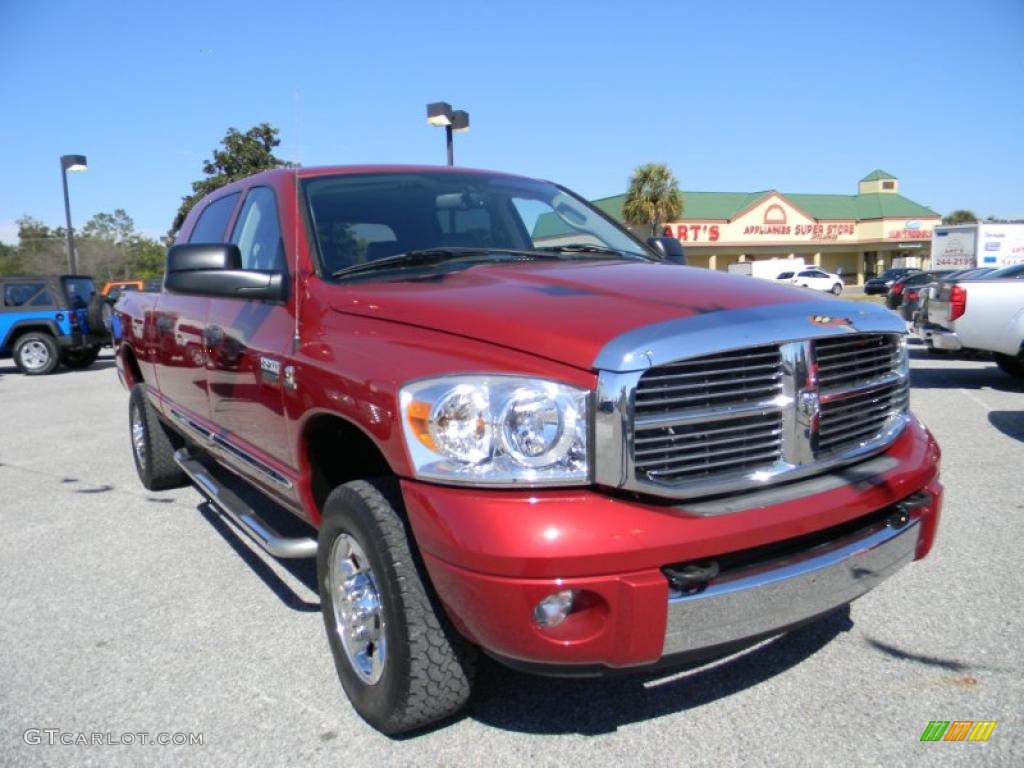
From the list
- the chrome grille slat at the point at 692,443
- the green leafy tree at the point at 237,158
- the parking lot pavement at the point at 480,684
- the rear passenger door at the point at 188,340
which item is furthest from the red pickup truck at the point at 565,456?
the green leafy tree at the point at 237,158

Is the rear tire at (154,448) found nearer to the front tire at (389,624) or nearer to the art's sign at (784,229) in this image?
the front tire at (389,624)

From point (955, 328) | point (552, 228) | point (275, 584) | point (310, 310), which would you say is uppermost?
point (552, 228)

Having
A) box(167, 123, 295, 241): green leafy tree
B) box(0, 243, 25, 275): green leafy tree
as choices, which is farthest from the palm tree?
box(0, 243, 25, 275): green leafy tree

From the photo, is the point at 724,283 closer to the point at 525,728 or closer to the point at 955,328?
the point at 525,728

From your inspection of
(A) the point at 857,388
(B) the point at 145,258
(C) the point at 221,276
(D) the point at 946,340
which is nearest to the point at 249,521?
(C) the point at 221,276

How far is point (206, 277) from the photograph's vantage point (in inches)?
117

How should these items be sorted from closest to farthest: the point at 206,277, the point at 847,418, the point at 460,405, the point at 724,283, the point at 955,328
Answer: the point at 460,405
the point at 847,418
the point at 724,283
the point at 206,277
the point at 955,328

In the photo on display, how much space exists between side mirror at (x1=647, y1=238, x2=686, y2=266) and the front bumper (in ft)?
6.37

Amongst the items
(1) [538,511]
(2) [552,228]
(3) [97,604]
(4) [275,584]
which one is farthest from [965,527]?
(3) [97,604]

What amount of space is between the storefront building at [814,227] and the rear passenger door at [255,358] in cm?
4456

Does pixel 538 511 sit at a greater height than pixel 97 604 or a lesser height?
greater

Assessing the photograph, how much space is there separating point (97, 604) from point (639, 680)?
245 centimetres

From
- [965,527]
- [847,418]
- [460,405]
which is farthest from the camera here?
[965,527]

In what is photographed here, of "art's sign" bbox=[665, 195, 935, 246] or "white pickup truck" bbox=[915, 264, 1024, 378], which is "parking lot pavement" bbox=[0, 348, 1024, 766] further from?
"art's sign" bbox=[665, 195, 935, 246]
